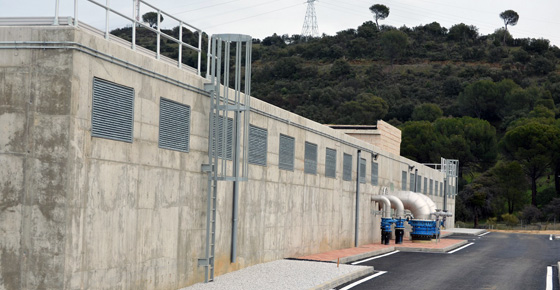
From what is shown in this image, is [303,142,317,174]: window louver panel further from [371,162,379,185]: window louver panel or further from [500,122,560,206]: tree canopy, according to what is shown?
[500,122,560,206]: tree canopy

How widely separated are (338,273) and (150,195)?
20.7ft

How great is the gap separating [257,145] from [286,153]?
8.14ft

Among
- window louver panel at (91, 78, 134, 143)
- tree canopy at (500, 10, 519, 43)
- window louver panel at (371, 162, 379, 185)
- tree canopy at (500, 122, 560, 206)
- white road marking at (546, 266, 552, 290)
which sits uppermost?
tree canopy at (500, 10, 519, 43)

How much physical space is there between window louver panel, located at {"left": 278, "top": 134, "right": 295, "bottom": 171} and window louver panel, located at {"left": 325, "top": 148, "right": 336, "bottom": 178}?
388cm

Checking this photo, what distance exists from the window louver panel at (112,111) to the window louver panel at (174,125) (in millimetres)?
1210

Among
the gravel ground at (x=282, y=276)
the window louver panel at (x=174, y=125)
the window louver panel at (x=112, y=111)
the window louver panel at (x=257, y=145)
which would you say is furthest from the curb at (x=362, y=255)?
the window louver panel at (x=112, y=111)

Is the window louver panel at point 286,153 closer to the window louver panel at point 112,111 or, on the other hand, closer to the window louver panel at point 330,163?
the window louver panel at point 330,163

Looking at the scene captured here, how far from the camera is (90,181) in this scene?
1106cm

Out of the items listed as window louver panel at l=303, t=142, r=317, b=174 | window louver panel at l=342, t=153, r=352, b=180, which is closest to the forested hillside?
window louver panel at l=342, t=153, r=352, b=180

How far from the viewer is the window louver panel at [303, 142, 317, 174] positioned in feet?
74.9

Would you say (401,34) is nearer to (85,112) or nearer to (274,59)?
(274,59)

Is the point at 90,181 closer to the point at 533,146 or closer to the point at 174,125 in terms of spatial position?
the point at 174,125

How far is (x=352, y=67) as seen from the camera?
408ft

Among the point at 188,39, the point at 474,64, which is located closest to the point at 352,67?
the point at 474,64
